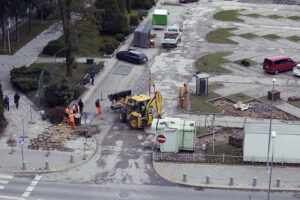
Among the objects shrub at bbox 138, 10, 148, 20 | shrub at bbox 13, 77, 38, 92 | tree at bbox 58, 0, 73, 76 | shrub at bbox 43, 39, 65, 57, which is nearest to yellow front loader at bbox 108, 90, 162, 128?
shrub at bbox 13, 77, 38, 92

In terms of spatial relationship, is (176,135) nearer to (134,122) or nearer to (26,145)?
(134,122)

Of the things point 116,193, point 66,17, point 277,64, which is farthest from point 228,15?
point 116,193

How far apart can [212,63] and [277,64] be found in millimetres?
7907

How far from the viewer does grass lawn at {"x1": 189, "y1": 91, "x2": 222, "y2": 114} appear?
5078 centimetres

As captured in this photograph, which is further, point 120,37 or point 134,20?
point 134,20

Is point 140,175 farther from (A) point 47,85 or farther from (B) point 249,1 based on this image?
(B) point 249,1

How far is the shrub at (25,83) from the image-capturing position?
5453 centimetres

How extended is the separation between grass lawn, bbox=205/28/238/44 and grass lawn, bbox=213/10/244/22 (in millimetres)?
7075

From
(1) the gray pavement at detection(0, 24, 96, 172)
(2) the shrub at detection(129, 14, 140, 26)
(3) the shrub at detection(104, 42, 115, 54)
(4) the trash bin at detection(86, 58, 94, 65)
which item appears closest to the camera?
(1) the gray pavement at detection(0, 24, 96, 172)

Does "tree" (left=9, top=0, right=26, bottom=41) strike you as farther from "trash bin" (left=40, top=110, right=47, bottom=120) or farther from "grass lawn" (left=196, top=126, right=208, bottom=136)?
"grass lawn" (left=196, top=126, right=208, bottom=136)

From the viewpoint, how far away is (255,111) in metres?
50.8

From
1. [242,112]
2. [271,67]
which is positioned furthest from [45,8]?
[242,112]

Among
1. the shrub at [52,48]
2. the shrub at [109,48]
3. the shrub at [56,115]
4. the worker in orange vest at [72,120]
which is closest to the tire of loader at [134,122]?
the worker in orange vest at [72,120]

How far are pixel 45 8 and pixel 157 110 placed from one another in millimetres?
40655
